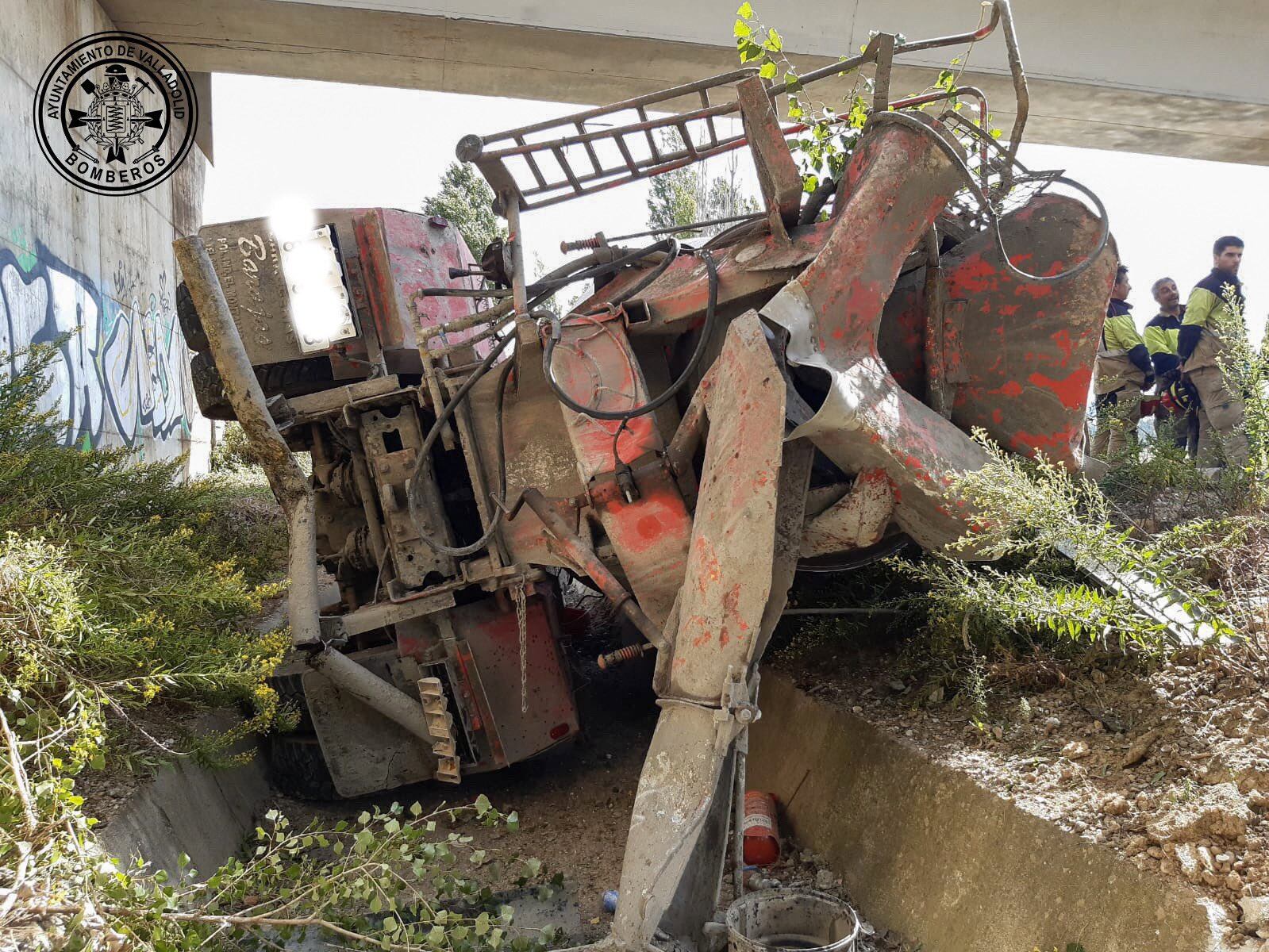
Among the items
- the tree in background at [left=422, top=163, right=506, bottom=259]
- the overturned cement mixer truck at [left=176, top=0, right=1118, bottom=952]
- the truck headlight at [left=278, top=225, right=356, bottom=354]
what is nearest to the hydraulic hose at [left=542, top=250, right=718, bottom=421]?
the overturned cement mixer truck at [left=176, top=0, right=1118, bottom=952]

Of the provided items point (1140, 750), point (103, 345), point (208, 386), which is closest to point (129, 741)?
point (208, 386)

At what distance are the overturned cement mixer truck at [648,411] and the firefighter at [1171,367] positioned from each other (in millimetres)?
3239

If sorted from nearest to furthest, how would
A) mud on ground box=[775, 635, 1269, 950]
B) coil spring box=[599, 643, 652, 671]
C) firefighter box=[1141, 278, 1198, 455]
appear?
mud on ground box=[775, 635, 1269, 950], coil spring box=[599, 643, 652, 671], firefighter box=[1141, 278, 1198, 455]

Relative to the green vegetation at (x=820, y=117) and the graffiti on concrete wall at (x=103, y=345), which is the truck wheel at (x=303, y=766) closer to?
the graffiti on concrete wall at (x=103, y=345)

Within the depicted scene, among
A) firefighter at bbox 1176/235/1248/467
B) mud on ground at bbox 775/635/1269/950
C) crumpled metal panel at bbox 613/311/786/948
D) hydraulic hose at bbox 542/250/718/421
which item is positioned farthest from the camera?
firefighter at bbox 1176/235/1248/467

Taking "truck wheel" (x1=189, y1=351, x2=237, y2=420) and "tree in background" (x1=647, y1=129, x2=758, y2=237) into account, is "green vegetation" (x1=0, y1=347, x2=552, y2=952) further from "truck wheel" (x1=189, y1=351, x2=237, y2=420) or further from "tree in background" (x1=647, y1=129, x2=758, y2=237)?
"tree in background" (x1=647, y1=129, x2=758, y2=237)

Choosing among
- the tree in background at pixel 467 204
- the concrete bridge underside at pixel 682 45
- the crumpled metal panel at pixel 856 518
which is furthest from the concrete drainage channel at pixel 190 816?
the tree in background at pixel 467 204

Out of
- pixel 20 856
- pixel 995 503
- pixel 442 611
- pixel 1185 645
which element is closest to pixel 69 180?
pixel 442 611

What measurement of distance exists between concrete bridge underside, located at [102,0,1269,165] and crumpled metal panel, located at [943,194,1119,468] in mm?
6576

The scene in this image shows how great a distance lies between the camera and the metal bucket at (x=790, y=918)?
3107 mm

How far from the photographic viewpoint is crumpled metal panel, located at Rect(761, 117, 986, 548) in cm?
334

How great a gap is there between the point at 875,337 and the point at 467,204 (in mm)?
11539

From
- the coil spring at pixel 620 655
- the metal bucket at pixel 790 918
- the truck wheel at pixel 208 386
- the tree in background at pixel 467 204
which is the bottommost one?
the metal bucket at pixel 790 918

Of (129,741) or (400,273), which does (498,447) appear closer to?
(400,273)
